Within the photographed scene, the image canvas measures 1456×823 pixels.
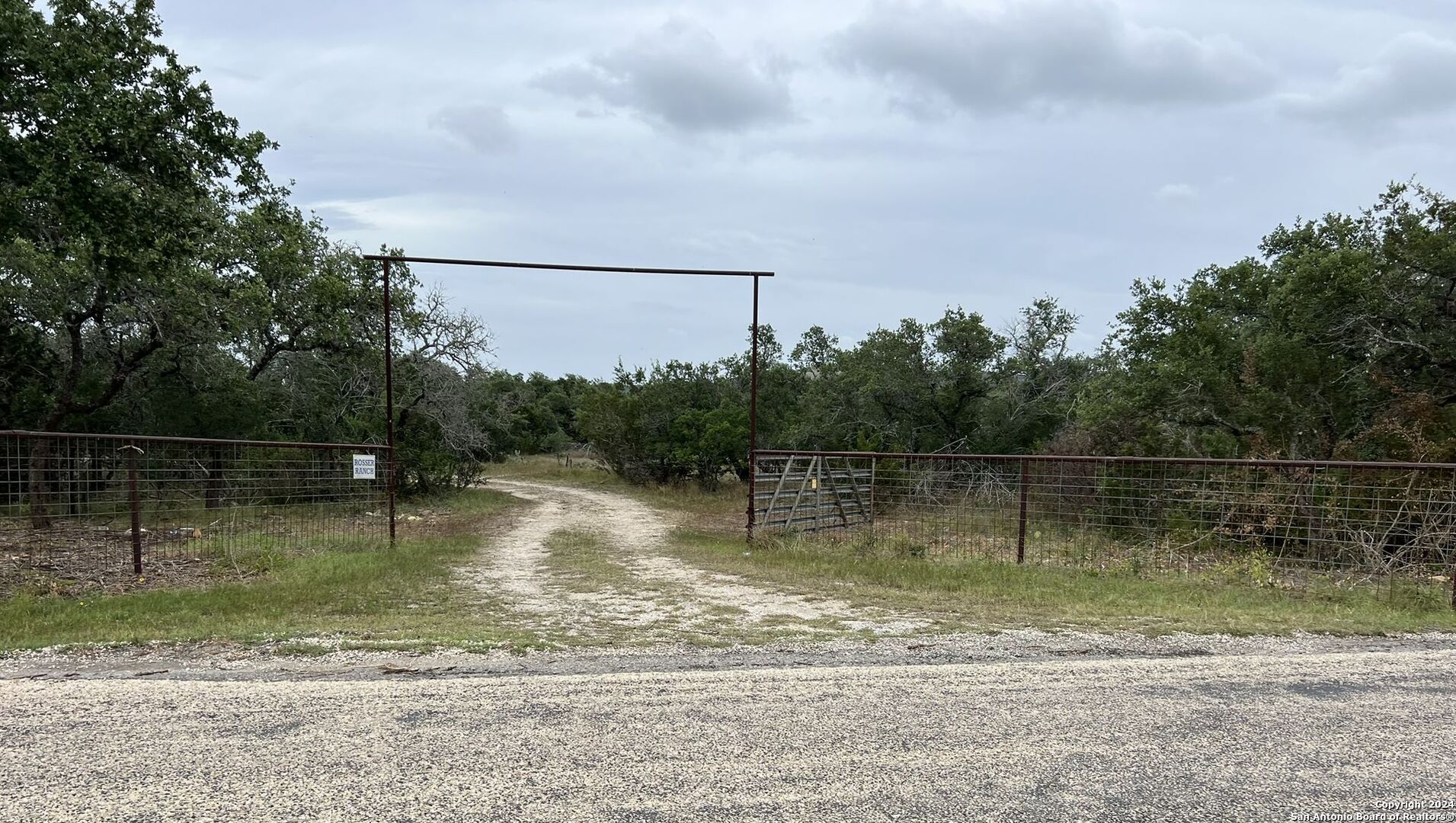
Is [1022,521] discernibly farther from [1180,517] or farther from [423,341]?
[423,341]

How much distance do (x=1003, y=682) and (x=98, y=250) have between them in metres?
12.4

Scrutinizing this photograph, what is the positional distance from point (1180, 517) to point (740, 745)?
Result: 26.6 feet

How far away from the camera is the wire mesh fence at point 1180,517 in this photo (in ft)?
26.7

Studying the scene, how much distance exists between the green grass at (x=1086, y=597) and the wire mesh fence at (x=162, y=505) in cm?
581

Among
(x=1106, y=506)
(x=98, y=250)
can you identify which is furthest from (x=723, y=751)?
(x=98, y=250)

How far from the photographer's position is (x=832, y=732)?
372 centimetres

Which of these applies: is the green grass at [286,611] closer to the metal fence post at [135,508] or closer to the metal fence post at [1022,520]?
the metal fence post at [135,508]

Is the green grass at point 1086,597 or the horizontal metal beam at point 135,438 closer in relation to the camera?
the green grass at point 1086,597

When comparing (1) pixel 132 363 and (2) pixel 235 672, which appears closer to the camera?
(2) pixel 235 672

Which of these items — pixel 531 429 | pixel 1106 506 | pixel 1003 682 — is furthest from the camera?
pixel 531 429

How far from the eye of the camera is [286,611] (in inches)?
260

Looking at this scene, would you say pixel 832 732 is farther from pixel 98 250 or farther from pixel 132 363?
pixel 132 363

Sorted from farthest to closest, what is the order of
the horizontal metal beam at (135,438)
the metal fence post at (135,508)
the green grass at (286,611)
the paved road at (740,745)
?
the metal fence post at (135,508) < the horizontal metal beam at (135,438) < the green grass at (286,611) < the paved road at (740,745)

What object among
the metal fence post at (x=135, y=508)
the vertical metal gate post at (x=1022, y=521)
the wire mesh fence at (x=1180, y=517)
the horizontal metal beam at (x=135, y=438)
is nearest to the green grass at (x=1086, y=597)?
the vertical metal gate post at (x=1022, y=521)
